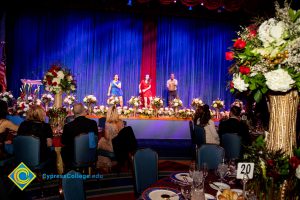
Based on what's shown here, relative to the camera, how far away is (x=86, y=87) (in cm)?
1253

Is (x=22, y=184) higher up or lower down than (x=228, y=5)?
lower down

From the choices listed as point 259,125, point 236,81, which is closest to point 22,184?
point 236,81

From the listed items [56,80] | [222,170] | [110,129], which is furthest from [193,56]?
[222,170]

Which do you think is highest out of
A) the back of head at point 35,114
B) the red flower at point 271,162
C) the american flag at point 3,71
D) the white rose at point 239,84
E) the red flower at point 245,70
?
the american flag at point 3,71

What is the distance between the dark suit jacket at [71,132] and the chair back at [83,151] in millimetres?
95

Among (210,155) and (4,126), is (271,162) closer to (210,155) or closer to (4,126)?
(210,155)

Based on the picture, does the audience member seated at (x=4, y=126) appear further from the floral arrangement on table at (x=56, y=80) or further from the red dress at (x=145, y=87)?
the red dress at (x=145, y=87)

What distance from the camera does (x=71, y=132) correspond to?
4.57m

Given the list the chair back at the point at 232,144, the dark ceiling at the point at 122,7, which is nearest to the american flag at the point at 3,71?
the dark ceiling at the point at 122,7

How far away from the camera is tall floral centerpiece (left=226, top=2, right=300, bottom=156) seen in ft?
6.01

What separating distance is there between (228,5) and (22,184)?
7.93 m

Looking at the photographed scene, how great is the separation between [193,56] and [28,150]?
10.3m

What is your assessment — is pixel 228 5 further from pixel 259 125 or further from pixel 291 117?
pixel 291 117

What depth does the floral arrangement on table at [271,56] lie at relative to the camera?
1826 millimetres
